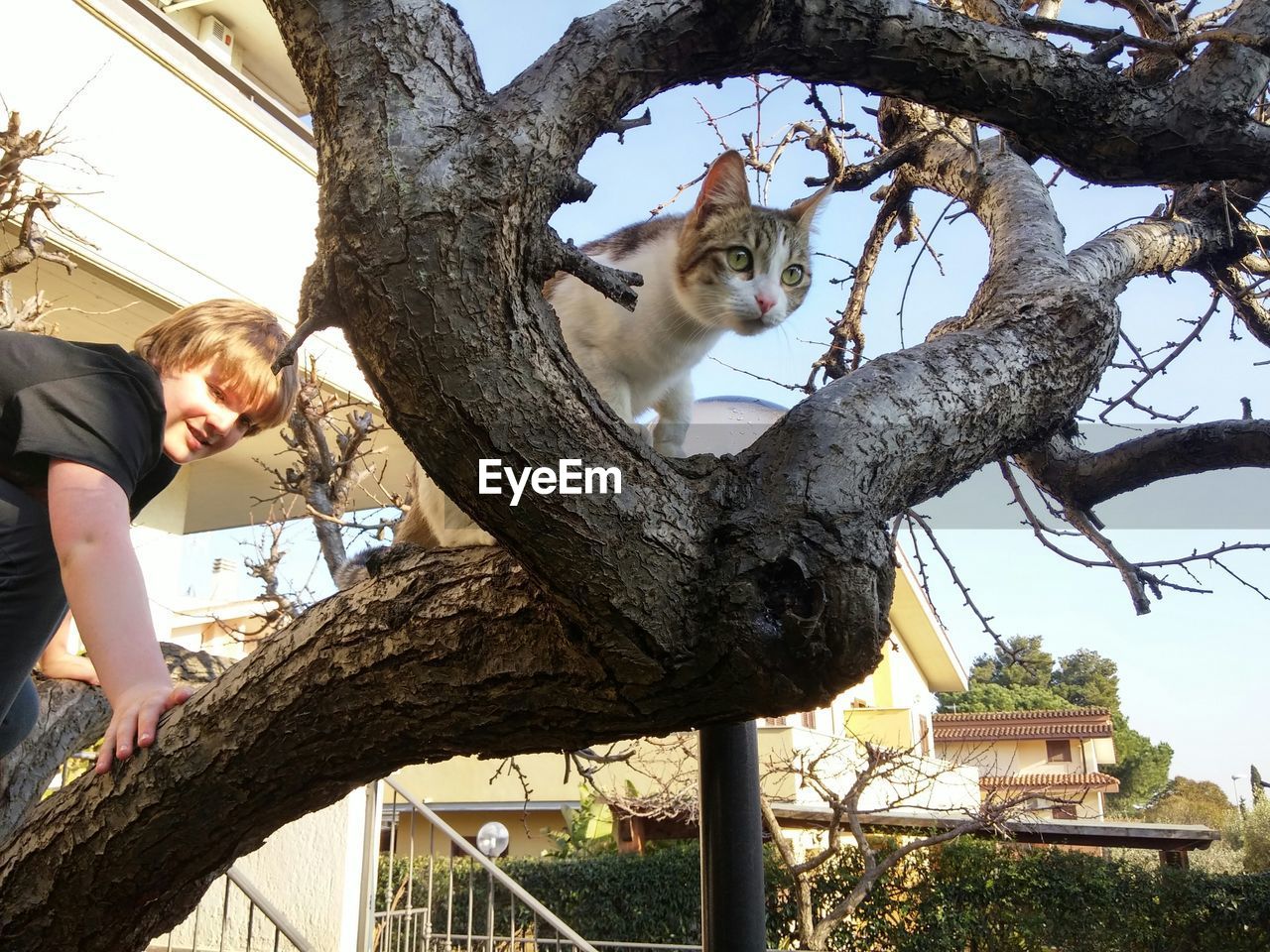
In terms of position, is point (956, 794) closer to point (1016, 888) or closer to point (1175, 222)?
point (1016, 888)

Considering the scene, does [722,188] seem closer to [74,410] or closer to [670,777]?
[74,410]

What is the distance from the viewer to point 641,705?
930 millimetres

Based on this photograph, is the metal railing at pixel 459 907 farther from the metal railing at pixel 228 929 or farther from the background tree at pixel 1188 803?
the background tree at pixel 1188 803

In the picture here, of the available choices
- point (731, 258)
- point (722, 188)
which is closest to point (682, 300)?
point (731, 258)

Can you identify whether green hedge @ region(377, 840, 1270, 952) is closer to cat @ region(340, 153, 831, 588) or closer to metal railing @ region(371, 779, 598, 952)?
metal railing @ region(371, 779, 598, 952)

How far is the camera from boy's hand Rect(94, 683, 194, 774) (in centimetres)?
123

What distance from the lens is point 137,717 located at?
125cm

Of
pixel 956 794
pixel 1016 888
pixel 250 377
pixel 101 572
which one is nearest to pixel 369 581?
pixel 101 572

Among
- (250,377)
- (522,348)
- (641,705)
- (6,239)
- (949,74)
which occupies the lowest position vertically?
(641,705)

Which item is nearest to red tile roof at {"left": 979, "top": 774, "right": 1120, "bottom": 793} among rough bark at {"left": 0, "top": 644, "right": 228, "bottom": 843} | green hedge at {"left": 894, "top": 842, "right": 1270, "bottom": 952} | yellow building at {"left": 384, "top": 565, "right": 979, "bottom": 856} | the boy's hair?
yellow building at {"left": 384, "top": 565, "right": 979, "bottom": 856}

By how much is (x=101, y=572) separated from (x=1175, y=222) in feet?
8.39

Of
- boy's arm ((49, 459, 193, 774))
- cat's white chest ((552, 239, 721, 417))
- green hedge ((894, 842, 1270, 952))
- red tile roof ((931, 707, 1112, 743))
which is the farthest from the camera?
red tile roof ((931, 707, 1112, 743))

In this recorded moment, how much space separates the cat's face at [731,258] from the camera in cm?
203

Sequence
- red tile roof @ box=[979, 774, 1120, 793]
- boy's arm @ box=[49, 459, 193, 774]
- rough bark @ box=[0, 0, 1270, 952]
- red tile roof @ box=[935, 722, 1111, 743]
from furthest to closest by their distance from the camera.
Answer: red tile roof @ box=[935, 722, 1111, 743] → red tile roof @ box=[979, 774, 1120, 793] → boy's arm @ box=[49, 459, 193, 774] → rough bark @ box=[0, 0, 1270, 952]
